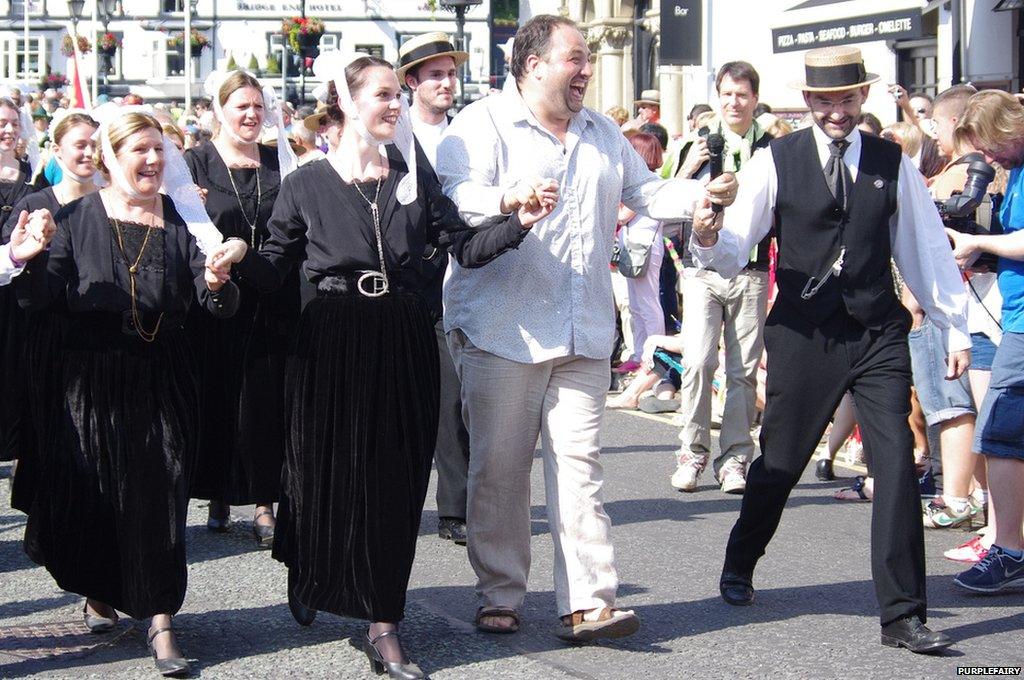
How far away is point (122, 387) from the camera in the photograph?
19.4ft

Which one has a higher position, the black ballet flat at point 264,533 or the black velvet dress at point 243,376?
the black velvet dress at point 243,376

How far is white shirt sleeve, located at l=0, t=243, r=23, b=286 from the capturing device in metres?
5.76

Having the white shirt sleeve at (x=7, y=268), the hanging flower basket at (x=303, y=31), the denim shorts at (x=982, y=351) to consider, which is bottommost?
the denim shorts at (x=982, y=351)

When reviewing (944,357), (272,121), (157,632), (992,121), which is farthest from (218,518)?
(992,121)

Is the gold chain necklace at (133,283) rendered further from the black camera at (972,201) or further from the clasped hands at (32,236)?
the black camera at (972,201)

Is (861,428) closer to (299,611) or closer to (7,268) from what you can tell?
(299,611)

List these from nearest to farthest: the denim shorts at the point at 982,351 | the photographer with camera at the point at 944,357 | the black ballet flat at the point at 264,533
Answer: the photographer with camera at the point at 944,357 < the denim shorts at the point at 982,351 < the black ballet flat at the point at 264,533

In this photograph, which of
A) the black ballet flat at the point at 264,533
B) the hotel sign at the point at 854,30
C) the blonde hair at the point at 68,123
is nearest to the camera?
the black ballet flat at the point at 264,533

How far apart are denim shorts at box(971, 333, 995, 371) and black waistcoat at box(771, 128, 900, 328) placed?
1574 mm

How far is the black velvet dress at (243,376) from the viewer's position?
25.1 ft

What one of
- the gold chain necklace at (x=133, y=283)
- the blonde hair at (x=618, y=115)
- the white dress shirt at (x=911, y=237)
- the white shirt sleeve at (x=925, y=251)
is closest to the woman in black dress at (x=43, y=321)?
the gold chain necklace at (x=133, y=283)

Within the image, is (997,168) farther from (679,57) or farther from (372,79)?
(679,57)

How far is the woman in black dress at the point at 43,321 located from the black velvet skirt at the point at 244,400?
0.80m

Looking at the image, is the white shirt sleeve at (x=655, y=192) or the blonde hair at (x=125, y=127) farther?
the white shirt sleeve at (x=655, y=192)
